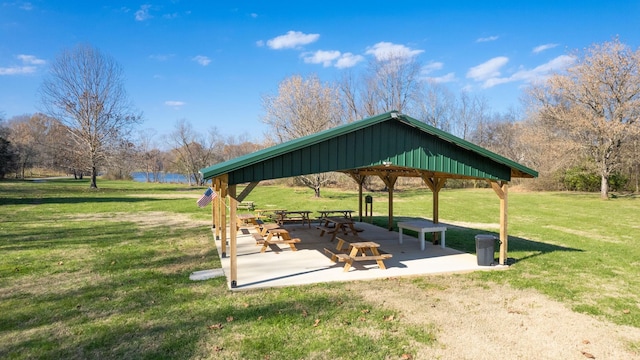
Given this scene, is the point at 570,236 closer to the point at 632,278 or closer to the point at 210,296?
the point at 632,278

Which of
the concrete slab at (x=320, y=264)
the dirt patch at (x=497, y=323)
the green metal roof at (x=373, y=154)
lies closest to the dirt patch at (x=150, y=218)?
the concrete slab at (x=320, y=264)

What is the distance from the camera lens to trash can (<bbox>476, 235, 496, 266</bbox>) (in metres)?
8.05

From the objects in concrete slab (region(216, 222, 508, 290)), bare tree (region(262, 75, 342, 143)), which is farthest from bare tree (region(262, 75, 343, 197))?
concrete slab (region(216, 222, 508, 290))

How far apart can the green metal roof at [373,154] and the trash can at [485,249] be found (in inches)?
52.8

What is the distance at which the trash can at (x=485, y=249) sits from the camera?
26.4 ft

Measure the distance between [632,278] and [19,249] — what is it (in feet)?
45.7

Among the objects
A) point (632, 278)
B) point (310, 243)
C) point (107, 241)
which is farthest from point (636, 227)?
point (107, 241)

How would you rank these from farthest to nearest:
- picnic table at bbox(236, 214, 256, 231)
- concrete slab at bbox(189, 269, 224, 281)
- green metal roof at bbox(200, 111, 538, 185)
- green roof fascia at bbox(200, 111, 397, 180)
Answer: picnic table at bbox(236, 214, 256, 231) < concrete slab at bbox(189, 269, 224, 281) < green metal roof at bbox(200, 111, 538, 185) < green roof fascia at bbox(200, 111, 397, 180)

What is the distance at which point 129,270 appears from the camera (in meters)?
7.69

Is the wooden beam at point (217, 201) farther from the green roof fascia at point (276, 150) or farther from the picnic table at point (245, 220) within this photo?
the green roof fascia at point (276, 150)

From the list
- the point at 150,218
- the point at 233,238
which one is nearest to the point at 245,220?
the point at 150,218

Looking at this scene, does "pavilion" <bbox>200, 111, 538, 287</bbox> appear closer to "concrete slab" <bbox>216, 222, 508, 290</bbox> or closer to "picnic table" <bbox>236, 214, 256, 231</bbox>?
"concrete slab" <bbox>216, 222, 508, 290</bbox>

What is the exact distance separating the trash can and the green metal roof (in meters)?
1.34

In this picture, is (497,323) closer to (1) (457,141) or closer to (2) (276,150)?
(1) (457,141)
